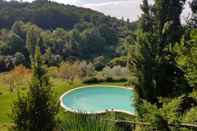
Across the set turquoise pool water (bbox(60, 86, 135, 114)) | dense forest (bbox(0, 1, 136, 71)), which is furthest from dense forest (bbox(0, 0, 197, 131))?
dense forest (bbox(0, 1, 136, 71))

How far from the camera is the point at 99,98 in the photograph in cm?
2136

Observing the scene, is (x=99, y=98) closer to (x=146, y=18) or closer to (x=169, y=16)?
(x=146, y=18)

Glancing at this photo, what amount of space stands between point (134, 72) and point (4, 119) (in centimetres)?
752

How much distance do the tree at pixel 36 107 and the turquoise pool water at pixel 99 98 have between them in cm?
1337

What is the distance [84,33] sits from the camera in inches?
1869

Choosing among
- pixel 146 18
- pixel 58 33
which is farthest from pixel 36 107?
pixel 58 33

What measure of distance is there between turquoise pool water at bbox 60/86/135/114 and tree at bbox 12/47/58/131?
43.9 feet

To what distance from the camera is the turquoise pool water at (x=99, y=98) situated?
64.1 feet

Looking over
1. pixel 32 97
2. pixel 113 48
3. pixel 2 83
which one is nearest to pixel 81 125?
pixel 32 97

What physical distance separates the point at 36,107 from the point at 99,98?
15.9 meters

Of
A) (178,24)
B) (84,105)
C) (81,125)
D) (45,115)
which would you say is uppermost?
(178,24)

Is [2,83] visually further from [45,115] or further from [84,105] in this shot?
[45,115]

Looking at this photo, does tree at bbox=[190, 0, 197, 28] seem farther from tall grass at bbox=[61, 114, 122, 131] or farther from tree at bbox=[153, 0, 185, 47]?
tall grass at bbox=[61, 114, 122, 131]

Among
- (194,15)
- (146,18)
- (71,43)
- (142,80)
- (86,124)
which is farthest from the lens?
(71,43)
